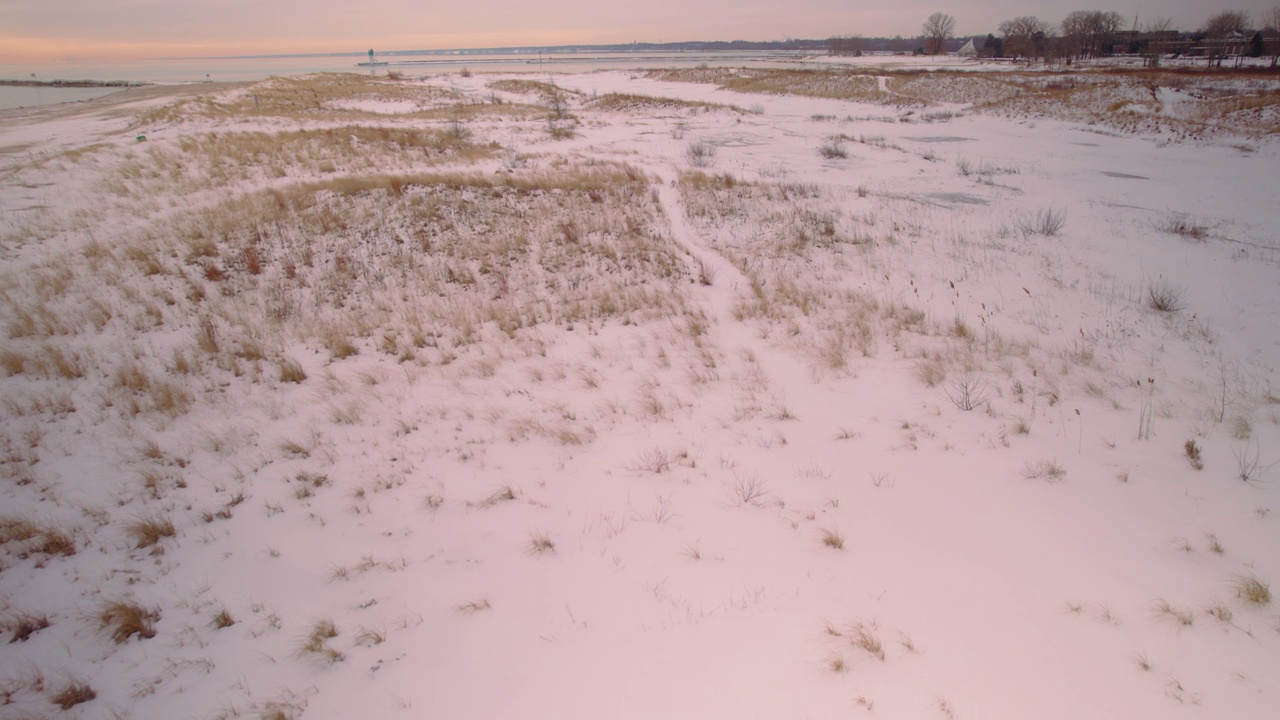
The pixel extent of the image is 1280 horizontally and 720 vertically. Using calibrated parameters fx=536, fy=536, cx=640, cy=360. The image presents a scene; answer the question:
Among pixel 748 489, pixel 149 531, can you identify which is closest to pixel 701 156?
pixel 748 489

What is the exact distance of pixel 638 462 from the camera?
537 cm

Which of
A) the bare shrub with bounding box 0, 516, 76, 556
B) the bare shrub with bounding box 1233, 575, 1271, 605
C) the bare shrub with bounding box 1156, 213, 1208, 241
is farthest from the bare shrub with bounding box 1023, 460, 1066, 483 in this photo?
the bare shrub with bounding box 1156, 213, 1208, 241

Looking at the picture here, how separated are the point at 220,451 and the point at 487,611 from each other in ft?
12.9

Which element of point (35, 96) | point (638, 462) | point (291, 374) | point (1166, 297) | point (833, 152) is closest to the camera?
point (638, 462)

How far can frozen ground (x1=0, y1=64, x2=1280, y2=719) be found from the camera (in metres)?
3.35

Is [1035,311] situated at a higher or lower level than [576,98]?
lower

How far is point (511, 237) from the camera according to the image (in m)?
12.3

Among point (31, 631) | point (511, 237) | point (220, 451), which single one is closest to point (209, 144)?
point (511, 237)

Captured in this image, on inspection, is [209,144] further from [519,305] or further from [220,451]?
[220,451]

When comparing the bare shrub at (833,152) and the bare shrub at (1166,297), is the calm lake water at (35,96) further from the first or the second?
the bare shrub at (1166,297)

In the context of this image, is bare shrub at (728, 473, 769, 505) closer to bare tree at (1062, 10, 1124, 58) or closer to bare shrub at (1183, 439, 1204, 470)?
bare shrub at (1183, 439, 1204, 470)

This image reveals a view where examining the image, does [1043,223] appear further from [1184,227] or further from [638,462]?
[638,462]

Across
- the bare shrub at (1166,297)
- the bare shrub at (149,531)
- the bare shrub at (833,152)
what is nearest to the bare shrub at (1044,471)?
the bare shrub at (1166,297)

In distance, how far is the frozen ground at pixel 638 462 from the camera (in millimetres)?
3352
